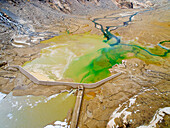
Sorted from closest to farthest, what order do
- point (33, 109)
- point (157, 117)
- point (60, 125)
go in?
point (157, 117)
point (60, 125)
point (33, 109)

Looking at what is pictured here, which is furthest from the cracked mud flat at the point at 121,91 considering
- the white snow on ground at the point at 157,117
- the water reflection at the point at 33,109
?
the water reflection at the point at 33,109

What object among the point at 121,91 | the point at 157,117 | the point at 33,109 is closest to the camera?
the point at 157,117

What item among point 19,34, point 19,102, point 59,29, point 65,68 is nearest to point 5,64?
point 19,102

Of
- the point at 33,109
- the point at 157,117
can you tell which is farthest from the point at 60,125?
the point at 157,117

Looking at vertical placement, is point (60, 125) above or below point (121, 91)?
below

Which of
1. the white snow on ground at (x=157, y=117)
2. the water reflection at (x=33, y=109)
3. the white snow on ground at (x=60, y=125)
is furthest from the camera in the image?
the water reflection at (x=33, y=109)

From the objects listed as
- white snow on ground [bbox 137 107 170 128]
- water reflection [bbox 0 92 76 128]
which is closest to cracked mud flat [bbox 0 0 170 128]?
white snow on ground [bbox 137 107 170 128]

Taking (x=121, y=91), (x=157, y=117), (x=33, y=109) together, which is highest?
(x=157, y=117)

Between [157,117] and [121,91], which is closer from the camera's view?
[157,117]

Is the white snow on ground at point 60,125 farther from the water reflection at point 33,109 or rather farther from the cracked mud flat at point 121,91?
the water reflection at point 33,109

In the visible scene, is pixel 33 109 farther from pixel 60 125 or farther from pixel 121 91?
pixel 121 91

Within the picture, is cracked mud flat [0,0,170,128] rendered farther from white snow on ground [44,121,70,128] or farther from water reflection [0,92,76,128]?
water reflection [0,92,76,128]
